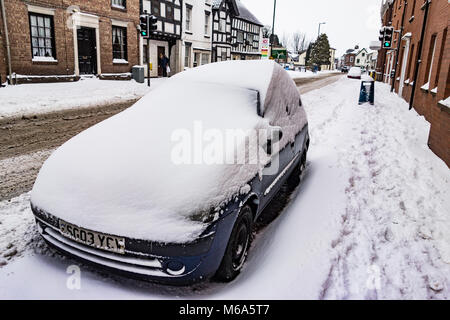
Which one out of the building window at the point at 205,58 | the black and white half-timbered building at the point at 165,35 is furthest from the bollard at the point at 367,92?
the building window at the point at 205,58

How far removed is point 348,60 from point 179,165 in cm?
15054

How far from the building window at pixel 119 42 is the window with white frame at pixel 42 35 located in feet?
13.7

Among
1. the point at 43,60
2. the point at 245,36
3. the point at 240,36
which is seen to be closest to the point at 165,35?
the point at 43,60

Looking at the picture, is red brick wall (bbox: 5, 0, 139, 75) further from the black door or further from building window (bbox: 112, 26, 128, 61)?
the black door

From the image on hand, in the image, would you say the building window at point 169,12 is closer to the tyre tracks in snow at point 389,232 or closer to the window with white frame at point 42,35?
the window with white frame at point 42,35

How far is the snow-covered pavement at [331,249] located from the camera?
248 cm

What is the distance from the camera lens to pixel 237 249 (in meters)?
2.70

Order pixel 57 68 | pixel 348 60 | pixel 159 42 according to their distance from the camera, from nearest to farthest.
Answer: pixel 57 68 → pixel 159 42 → pixel 348 60

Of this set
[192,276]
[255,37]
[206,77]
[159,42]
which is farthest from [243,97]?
[255,37]

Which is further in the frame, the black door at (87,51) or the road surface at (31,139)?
the black door at (87,51)

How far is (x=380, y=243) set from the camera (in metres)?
3.20

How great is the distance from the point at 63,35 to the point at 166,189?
54.5ft

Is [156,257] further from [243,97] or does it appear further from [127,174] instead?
[243,97]

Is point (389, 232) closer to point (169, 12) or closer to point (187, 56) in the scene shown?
point (169, 12)
